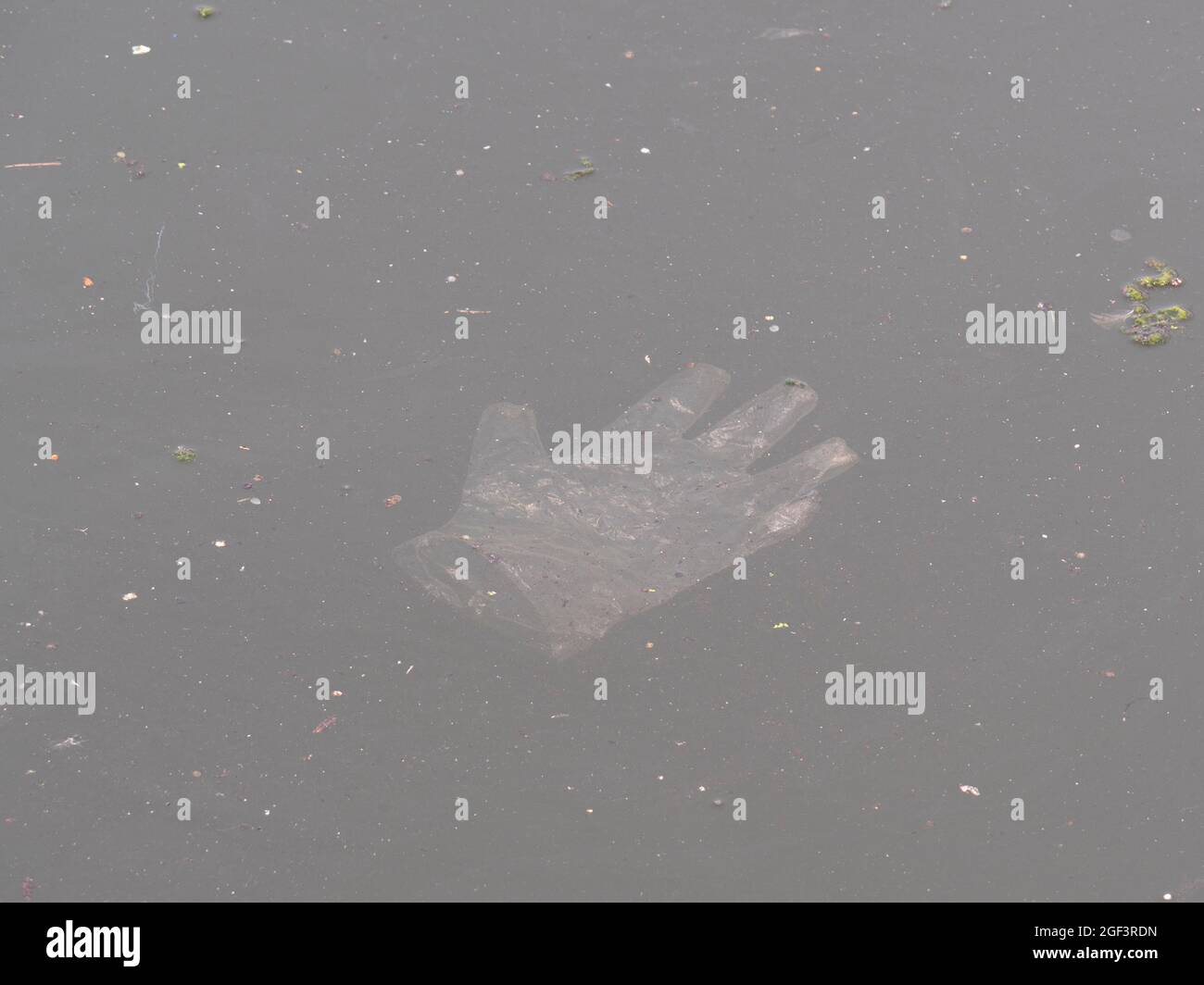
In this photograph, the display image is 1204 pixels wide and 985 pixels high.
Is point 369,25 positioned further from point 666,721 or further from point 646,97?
point 666,721

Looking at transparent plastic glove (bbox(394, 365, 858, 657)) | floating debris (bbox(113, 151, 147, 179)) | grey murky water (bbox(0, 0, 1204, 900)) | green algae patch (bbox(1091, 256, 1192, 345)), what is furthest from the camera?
floating debris (bbox(113, 151, 147, 179))

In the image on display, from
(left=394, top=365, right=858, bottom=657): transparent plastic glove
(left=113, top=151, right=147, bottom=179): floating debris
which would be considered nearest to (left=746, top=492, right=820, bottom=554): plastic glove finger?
(left=394, top=365, right=858, bottom=657): transparent plastic glove

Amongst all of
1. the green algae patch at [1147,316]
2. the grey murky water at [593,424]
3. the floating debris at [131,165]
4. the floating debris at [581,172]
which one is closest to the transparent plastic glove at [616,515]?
the grey murky water at [593,424]

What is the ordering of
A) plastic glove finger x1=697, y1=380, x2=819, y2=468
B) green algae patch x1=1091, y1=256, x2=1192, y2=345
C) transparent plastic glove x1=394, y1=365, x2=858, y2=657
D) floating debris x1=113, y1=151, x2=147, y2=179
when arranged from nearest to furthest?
transparent plastic glove x1=394, y1=365, x2=858, y2=657 → plastic glove finger x1=697, y1=380, x2=819, y2=468 → green algae patch x1=1091, y1=256, x2=1192, y2=345 → floating debris x1=113, y1=151, x2=147, y2=179

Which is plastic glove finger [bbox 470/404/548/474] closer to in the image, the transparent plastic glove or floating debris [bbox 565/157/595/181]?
the transparent plastic glove

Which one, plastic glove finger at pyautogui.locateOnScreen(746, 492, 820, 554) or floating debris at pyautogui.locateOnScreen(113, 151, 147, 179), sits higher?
floating debris at pyautogui.locateOnScreen(113, 151, 147, 179)

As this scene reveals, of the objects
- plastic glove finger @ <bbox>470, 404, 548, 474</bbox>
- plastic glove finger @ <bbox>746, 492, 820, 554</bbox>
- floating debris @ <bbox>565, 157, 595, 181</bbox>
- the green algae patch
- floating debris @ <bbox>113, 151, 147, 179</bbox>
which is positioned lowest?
plastic glove finger @ <bbox>746, 492, 820, 554</bbox>
